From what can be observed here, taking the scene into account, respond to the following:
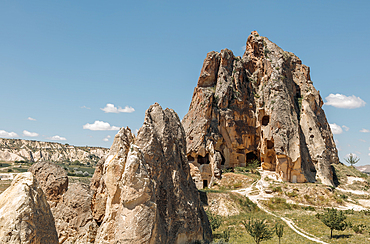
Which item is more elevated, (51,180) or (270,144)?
(270,144)

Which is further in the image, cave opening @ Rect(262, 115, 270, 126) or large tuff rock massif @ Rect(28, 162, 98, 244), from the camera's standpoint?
cave opening @ Rect(262, 115, 270, 126)

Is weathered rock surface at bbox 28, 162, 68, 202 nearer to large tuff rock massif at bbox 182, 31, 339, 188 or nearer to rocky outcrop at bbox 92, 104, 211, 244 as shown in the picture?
rocky outcrop at bbox 92, 104, 211, 244

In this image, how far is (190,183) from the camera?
13.3m

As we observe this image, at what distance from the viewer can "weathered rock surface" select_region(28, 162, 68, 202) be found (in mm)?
12531

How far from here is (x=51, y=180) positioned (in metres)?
12.7

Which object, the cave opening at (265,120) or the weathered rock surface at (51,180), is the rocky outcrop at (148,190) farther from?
the cave opening at (265,120)

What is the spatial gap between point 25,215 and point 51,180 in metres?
7.12

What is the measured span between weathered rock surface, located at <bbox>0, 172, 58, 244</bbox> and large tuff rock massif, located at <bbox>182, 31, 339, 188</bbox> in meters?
36.5

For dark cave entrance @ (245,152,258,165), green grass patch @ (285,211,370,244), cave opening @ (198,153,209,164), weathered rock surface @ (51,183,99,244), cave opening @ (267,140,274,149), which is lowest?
green grass patch @ (285,211,370,244)

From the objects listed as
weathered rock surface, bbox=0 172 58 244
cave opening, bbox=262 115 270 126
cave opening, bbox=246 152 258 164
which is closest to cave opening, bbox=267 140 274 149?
cave opening, bbox=262 115 270 126

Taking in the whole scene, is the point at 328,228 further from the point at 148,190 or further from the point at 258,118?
the point at 258,118

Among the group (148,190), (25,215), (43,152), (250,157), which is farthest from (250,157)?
(43,152)

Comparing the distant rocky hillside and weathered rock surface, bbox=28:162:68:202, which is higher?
the distant rocky hillside

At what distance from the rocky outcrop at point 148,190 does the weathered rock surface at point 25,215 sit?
74.1 inches
